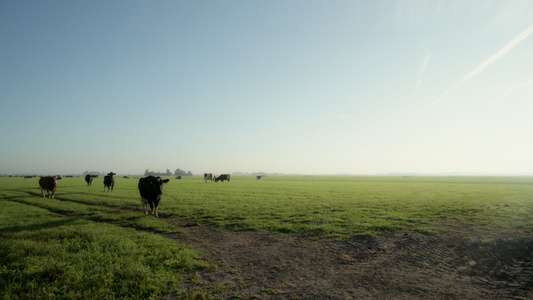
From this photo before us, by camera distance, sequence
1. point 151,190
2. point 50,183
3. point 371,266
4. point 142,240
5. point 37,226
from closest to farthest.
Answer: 1. point 371,266
2. point 142,240
3. point 37,226
4. point 151,190
5. point 50,183

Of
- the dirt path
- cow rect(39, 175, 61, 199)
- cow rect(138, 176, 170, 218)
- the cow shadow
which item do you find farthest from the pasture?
cow rect(39, 175, 61, 199)

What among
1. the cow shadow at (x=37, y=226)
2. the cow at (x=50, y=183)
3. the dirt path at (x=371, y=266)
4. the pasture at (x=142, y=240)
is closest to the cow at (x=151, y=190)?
the pasture at (x=142, y=240)

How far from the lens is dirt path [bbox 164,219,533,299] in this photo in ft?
19.8

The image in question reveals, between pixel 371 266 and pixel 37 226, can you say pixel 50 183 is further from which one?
pixel 371 266

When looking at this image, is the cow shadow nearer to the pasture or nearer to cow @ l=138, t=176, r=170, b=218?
the pasture

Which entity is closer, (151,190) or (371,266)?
(371,266)

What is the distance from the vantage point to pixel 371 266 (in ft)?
25.8

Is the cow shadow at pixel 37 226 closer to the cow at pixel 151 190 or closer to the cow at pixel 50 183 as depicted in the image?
the cow at pixel 151 190

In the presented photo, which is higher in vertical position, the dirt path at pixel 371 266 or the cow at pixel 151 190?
the cow at pixel 151 190

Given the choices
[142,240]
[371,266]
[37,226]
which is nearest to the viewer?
[371,266]

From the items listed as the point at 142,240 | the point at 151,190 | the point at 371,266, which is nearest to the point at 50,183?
the point at 151,190

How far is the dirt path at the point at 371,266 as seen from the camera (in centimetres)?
605

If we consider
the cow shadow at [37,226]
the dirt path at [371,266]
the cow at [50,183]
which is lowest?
the dirt path at [371,266]

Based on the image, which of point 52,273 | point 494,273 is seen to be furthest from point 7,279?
point 494,273
